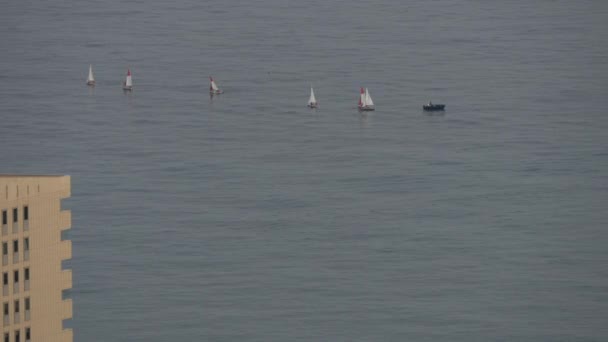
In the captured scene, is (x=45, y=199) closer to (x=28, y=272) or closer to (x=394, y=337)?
(x=28, y=272)

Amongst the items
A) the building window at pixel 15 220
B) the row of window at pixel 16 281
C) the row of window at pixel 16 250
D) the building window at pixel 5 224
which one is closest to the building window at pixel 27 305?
the row of window at pixel 16 281

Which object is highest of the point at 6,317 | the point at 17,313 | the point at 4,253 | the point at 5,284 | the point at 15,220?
the point at 15,220

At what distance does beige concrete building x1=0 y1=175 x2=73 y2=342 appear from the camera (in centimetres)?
12800

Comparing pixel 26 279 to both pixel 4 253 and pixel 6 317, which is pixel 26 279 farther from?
pixel 4 253

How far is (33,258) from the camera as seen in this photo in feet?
428

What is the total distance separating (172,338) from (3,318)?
6953 cm

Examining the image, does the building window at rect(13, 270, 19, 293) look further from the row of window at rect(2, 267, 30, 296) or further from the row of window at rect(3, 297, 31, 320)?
the row of window at rect(3, 297, 31, 320)

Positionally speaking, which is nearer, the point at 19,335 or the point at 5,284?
the point at 5,284

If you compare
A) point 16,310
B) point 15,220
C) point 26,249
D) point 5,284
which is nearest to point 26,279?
point 26,249

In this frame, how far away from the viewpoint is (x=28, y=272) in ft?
427

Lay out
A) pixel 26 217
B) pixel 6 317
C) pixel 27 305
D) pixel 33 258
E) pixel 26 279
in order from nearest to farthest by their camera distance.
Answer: pixel 6 317
pixel 26 217
pixel 26 279
pixel 33 258
pixel 27 305

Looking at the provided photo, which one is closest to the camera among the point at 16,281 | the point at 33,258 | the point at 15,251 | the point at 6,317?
the point at 6,317

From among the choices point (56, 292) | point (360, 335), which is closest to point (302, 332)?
point (360, 335)

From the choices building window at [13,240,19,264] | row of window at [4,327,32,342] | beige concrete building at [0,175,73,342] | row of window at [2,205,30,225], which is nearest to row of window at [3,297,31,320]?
beige concrete building at [0,175,73,342]
